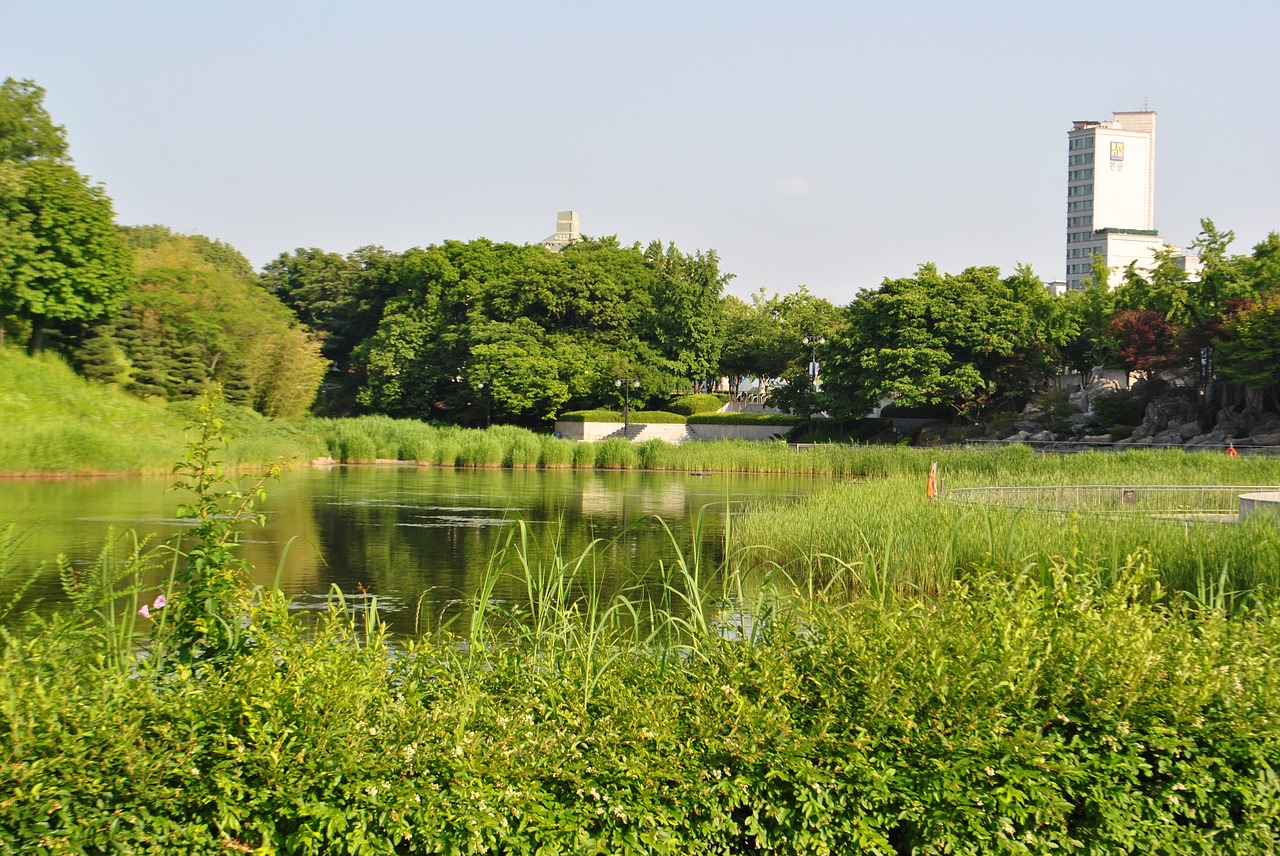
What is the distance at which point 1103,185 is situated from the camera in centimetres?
13488

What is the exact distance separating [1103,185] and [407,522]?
133 m

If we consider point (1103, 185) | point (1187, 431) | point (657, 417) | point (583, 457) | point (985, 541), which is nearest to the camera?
point (985, 541)

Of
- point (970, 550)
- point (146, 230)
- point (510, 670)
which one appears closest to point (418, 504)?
point (970, 550)

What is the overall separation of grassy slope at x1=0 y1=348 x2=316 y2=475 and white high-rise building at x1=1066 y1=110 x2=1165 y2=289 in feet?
389

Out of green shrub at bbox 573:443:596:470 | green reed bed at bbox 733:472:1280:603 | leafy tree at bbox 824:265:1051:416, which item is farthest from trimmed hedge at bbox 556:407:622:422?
green reed bed at bbox 733:472:1280:603

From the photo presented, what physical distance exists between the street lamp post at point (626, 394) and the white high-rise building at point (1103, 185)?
315 feet

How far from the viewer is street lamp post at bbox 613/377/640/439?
2002 inches

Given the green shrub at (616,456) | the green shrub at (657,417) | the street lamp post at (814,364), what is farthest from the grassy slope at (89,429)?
the street lamp post at (814,364)

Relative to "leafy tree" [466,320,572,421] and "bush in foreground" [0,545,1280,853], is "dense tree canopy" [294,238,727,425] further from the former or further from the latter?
"bush in foreground" [0,545,1280,853]

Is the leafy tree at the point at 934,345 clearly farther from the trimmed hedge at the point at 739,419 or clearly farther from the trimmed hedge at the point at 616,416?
the trimmed hedge at the point at 616,416

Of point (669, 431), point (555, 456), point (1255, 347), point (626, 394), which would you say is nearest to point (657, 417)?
point (669, 431)

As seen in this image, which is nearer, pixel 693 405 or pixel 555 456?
pixel 555 456

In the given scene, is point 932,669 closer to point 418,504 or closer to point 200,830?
point 200,830

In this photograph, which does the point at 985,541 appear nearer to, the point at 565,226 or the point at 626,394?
the point at 626,394
